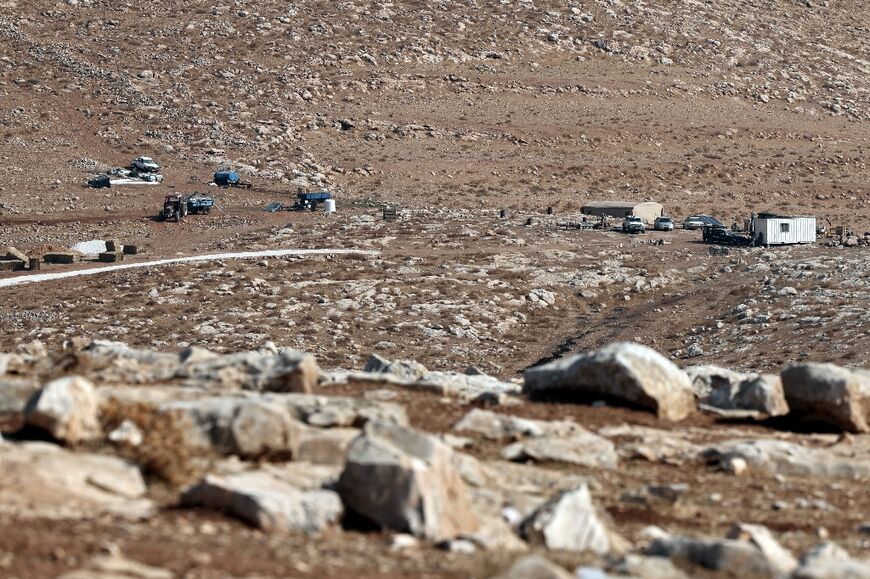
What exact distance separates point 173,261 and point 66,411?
128 feet

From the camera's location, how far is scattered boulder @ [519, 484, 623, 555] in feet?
41.8

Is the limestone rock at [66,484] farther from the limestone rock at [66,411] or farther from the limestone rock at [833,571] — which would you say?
the limestone rock at [833,571]

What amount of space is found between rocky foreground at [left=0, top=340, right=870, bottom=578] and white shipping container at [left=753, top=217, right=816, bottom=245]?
131 ft

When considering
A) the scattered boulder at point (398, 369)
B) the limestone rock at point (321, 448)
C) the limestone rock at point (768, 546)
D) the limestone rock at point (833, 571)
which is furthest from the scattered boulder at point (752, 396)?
the limestone rock at point (833, 571)

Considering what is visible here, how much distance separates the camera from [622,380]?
60.0 ft

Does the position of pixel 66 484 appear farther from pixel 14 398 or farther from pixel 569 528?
pixel 569 528

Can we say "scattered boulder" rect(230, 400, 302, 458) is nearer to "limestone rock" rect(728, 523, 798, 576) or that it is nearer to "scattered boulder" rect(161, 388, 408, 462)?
"scattered boulder" rect(161, 388, 408, 462)

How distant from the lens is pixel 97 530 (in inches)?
438

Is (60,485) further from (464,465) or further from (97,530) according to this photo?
(464,465)

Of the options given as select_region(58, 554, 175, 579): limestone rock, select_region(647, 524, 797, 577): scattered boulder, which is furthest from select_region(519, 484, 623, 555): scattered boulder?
select_region(58, 554, 175, 579): limestone rock

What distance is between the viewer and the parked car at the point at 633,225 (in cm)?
6334

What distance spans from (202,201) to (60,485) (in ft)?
178

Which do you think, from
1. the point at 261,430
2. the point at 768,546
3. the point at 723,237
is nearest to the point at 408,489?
the point at 261,430

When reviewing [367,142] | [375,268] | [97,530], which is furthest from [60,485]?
[367,142]
